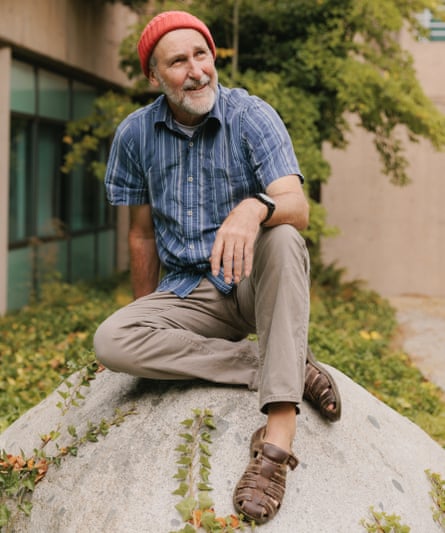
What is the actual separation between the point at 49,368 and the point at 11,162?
385 cm

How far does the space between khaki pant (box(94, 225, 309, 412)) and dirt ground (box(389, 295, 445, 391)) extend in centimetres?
372

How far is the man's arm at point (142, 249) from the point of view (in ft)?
13.2

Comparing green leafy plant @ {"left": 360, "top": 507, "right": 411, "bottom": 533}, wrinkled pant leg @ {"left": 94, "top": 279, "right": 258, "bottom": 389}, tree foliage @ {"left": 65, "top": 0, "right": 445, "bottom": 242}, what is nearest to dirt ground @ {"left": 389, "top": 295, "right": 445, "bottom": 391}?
tree foliage @ {"left": 65, "top": 0, "right": 445, "bottom": 242}

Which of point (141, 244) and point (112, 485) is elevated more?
point (141, 244)

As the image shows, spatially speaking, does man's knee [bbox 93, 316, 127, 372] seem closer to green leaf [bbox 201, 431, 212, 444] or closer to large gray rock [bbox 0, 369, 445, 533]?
large gray rock [bbox 0, 369, 445, 533]

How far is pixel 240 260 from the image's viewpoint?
3070 mm

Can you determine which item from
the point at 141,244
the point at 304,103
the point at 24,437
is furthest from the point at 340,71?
the point at 24,437

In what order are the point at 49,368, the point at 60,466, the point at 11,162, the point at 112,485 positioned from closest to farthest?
the point at 112,485 → the point at 60,466 → the point at 49,368 → the point at 11,162

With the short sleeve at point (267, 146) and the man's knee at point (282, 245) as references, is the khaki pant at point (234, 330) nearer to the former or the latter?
the man's knee at point (282, 245)

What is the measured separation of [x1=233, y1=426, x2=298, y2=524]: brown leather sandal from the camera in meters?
3.08

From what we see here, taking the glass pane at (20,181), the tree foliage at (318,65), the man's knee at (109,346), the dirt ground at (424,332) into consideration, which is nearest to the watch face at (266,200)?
the man's knee at (109,346)

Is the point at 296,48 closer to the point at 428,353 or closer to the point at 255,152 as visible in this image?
the point at 428,353

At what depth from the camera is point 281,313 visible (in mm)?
3158

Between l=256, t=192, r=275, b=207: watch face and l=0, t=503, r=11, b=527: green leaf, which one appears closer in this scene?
l=256, t=192, r=275, b=207: watch face
